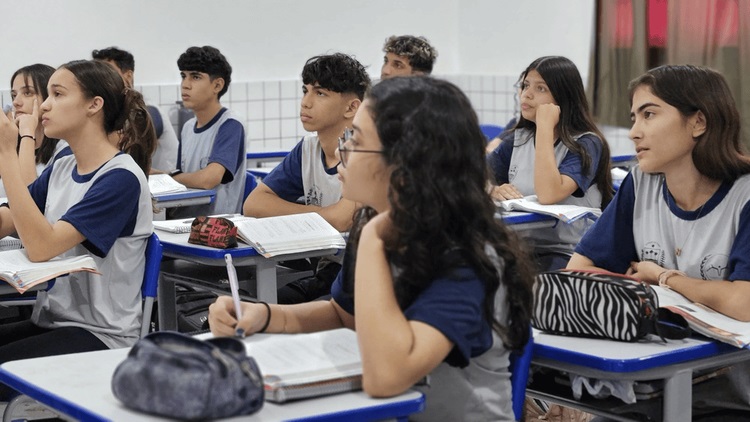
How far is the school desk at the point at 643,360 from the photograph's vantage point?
1.95 metres

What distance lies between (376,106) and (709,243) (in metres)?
1.02

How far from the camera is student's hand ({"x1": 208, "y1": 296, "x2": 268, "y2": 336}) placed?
1855mm

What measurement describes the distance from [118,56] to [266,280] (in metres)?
3.15

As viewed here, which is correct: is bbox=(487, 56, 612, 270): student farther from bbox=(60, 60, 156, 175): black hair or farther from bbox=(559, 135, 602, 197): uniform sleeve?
bbox=(60, 60, 156, 175): black hair

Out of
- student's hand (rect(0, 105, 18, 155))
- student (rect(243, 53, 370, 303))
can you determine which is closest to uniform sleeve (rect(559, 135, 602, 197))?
student (rect(243, 53, 370, 303))

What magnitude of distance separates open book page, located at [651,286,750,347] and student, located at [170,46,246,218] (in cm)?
275

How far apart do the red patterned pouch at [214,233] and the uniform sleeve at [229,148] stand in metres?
1.51

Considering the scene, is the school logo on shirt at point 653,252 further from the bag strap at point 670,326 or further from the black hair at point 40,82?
the black hair at point 40,82

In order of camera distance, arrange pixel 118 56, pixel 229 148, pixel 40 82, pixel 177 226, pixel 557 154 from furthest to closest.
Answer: pixel 118 56, pixel 229 148, pixel 40 82, pixel 557 154, pixel 177 226

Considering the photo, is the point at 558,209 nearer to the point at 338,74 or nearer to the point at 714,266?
the point at 338,74

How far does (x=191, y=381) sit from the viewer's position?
1.45 meters

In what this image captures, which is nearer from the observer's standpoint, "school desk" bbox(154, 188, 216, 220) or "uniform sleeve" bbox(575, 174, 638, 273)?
"uniform sleeve" bbox(575, 174, 638, 273)

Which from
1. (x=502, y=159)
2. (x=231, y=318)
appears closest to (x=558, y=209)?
(x=502, y=159)

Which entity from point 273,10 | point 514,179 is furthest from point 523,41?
point 514,179
